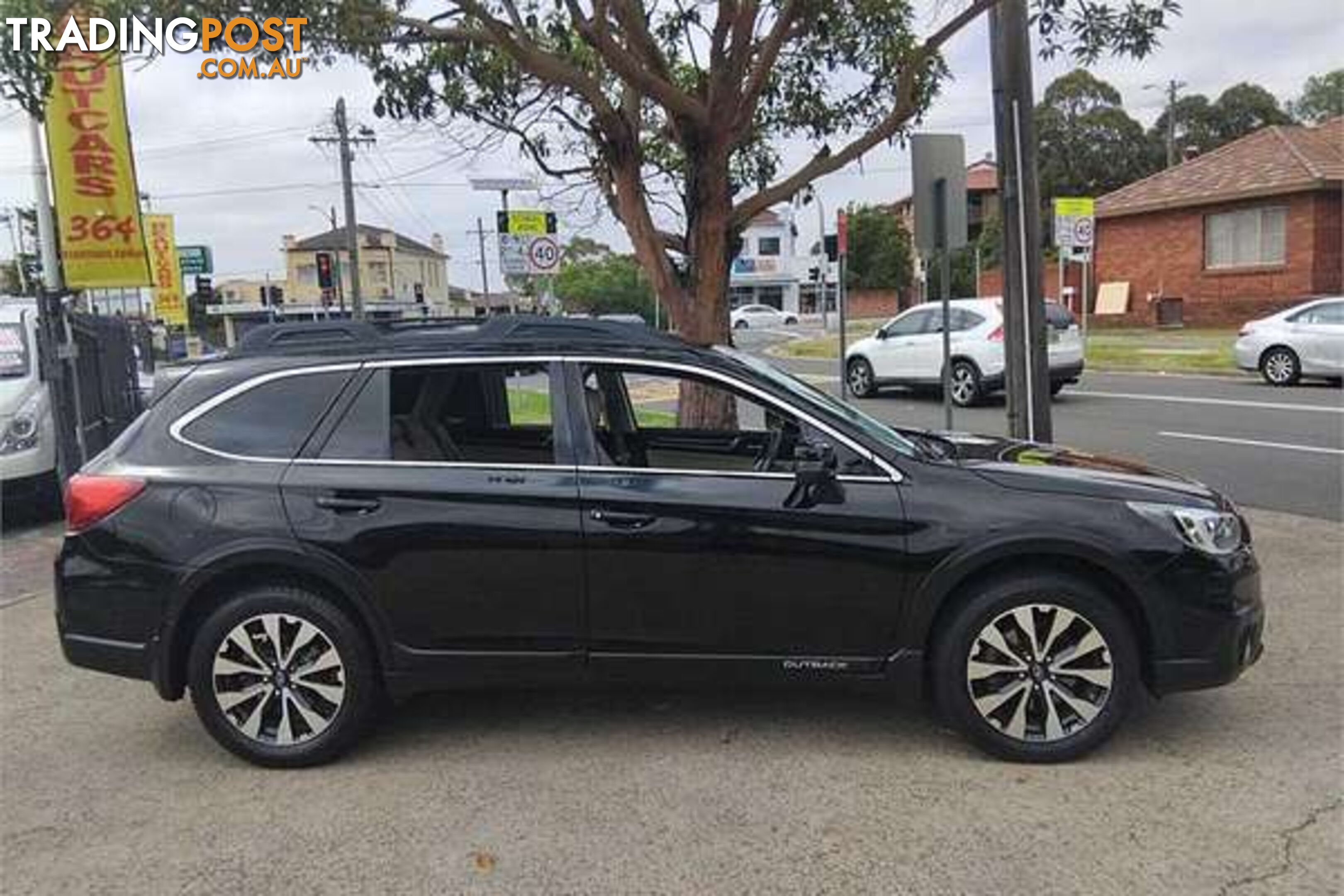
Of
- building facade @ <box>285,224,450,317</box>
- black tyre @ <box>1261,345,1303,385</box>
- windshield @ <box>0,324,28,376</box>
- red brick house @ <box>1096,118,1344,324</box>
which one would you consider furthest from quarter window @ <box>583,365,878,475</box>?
building facade @ <box>285,224,450,317</box>

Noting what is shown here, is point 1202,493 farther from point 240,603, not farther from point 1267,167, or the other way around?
point 1267,167

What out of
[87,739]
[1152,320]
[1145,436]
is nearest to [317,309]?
[1152,320]

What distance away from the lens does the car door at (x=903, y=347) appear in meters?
18.8

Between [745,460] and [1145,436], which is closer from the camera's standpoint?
[745,460]

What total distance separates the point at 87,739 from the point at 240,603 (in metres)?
1.17

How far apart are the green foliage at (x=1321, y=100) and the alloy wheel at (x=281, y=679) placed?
74.8 meters

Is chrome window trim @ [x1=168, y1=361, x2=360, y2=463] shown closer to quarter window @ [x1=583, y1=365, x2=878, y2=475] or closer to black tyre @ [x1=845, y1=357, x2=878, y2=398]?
quarter window @ [x1=583, y1=365, x2=878, y2=475]

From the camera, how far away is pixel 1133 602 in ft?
14.2

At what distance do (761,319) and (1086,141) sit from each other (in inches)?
721

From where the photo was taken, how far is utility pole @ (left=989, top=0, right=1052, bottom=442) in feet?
26.5

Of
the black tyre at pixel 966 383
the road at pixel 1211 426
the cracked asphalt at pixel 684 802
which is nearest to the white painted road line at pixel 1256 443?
the road at pixel 1211 426

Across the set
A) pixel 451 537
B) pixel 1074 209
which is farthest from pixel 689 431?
pixel 1074 209

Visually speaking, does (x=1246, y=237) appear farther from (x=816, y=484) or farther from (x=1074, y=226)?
(x=816, y=484)

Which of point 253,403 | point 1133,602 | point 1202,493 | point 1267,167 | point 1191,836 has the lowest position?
point 1191,836
